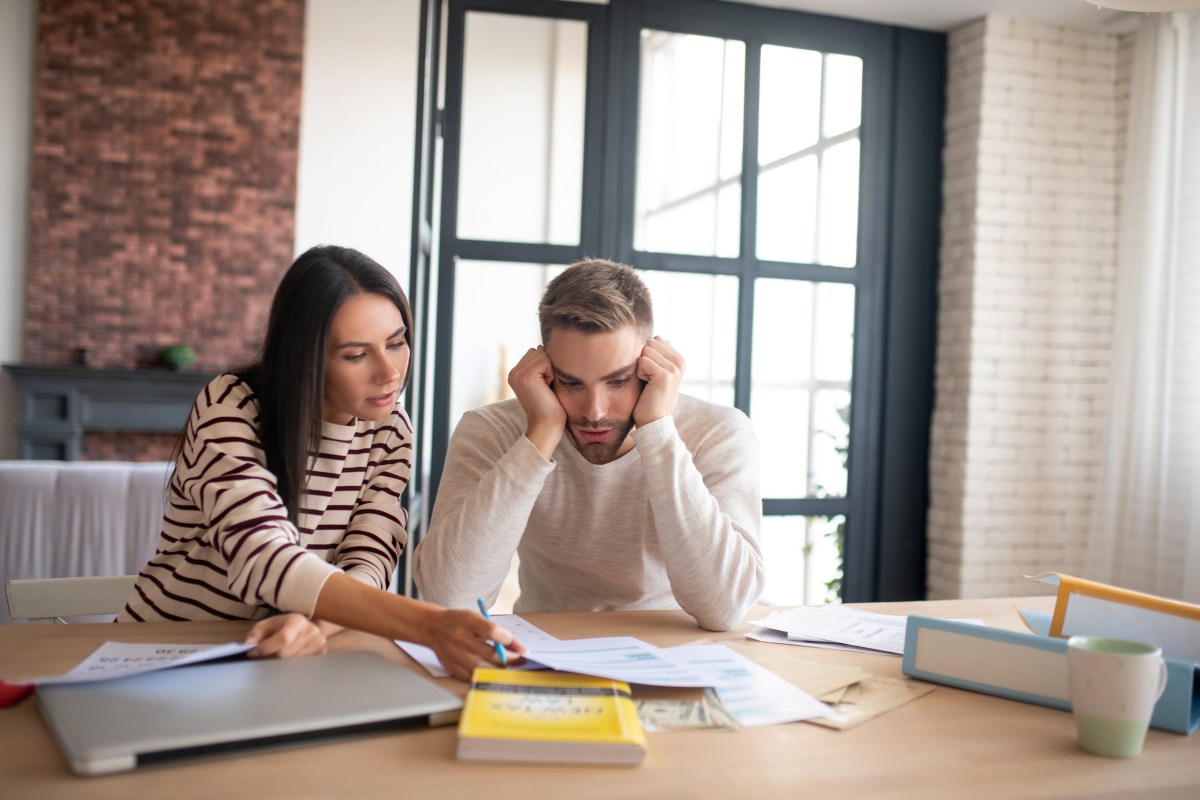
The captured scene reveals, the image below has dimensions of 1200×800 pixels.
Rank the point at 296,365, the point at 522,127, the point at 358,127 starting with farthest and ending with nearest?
1. the point at 358,127
2. the point at 522,127
3. the point at 296,365

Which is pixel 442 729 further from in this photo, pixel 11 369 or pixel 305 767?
pixel 11 369

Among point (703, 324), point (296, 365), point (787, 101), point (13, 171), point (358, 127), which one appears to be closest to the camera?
point (296, 365)

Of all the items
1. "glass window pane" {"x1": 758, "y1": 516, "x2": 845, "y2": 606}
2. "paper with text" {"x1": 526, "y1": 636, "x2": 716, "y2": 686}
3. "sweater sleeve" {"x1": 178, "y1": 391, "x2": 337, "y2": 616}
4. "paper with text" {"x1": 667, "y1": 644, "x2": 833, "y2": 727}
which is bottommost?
"glass window pane" {"x1": 758, "y1": 516, "x2": 845, "y2": 606}

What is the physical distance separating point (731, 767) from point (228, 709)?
0.48 m

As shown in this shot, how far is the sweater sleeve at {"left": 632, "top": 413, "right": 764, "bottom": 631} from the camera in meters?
1.48

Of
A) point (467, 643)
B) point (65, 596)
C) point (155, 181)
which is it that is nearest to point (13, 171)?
point (155, 181)

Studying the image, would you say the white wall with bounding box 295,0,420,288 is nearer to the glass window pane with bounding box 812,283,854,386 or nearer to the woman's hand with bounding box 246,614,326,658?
the glass window pane with bounding box 812,283,854,386

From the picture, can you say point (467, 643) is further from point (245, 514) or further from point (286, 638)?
point (245, 514)

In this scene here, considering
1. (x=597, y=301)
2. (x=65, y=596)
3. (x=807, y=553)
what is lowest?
(x=807, y=553)

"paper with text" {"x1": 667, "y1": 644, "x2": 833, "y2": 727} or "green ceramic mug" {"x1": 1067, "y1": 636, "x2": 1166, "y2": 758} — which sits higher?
"green ceramic mug" {"x1": 1067, "y1": 636, "x2": 1166, "y2": 758}

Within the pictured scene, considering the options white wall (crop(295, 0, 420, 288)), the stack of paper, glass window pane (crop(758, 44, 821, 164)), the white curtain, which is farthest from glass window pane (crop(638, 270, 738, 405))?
the stack of paper

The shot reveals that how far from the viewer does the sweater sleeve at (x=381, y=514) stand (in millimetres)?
1581

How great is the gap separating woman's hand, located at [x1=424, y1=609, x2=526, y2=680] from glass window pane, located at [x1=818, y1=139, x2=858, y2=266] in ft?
10.7

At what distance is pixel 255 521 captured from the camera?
132 centimetres
